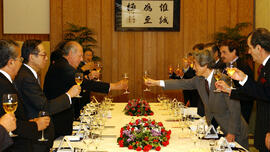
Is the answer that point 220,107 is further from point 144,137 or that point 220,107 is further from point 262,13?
point 262,13

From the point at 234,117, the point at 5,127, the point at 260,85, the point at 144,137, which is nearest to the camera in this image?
the point at 5,127

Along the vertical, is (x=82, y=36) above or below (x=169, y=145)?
above

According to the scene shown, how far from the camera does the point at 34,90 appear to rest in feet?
11.0

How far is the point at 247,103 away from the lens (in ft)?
19.7

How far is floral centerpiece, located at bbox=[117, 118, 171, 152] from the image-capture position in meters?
3.14

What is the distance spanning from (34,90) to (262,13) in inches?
258

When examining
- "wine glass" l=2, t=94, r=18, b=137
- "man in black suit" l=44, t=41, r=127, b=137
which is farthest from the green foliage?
"wine glass" l=2, t=94, r=18, b=137

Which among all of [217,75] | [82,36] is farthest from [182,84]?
[82,36]

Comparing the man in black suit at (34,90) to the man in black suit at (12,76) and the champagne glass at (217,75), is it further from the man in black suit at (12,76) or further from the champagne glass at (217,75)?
the champagne glass at (217,75)

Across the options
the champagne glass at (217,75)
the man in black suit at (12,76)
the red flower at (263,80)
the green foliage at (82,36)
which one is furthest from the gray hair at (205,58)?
the green foliage at (82,36)

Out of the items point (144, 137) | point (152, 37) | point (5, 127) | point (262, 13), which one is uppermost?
point (262, 13)

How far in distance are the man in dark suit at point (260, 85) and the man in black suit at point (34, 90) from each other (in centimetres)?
180

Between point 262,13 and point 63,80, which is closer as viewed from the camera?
point 63,80

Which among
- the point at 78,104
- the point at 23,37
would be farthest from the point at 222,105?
the point at 23,37
